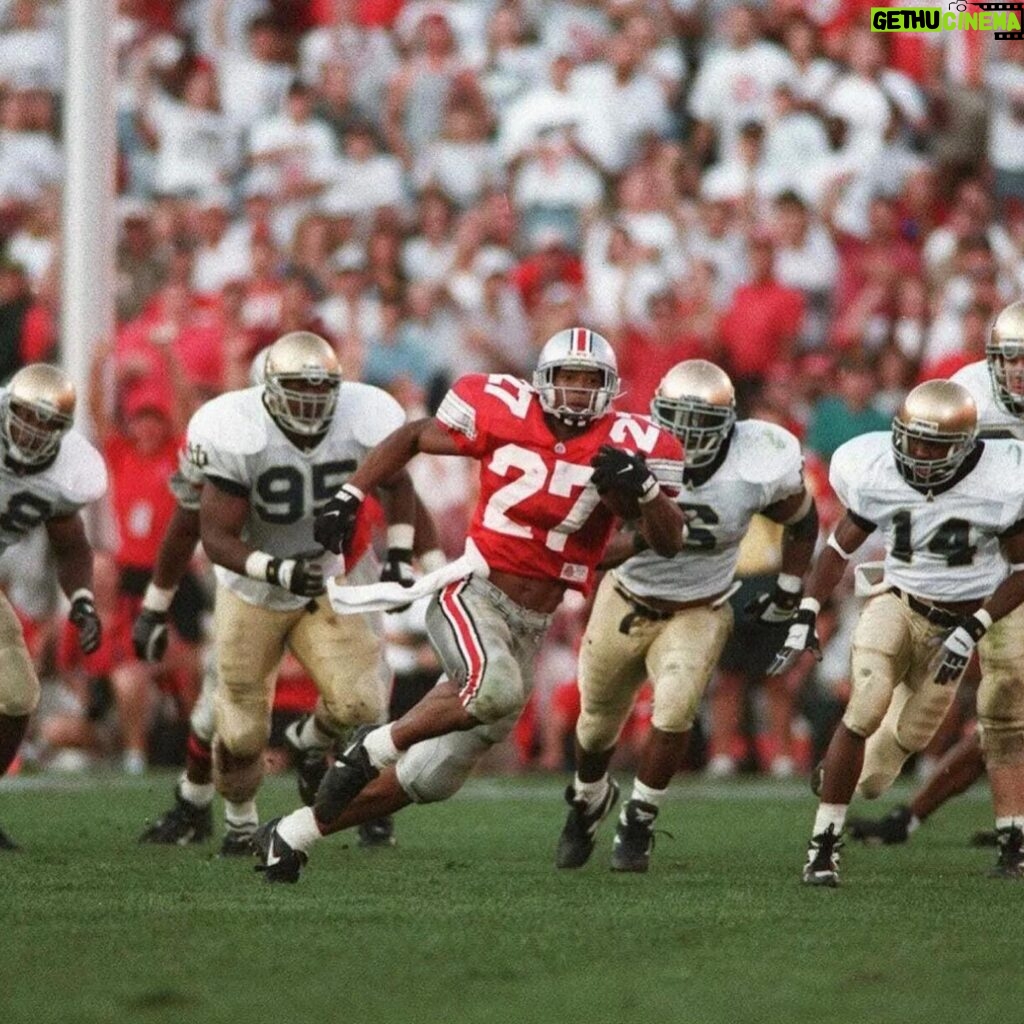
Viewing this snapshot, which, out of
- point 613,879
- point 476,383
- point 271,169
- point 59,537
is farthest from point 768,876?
point 271,169

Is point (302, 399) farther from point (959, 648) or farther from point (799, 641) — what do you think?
point (959, 648)

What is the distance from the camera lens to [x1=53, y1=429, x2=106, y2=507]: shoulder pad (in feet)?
26.1

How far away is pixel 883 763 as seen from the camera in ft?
25.3

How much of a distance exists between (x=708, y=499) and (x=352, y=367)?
5211 mm

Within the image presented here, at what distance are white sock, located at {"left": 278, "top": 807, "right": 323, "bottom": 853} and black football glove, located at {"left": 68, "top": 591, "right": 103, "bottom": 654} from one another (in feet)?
5.30

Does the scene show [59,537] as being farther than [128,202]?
No

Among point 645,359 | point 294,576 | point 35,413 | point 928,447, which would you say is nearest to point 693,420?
point 928,447

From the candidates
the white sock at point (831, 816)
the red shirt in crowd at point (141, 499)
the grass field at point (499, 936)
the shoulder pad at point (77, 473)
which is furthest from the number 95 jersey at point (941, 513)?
the red shirt in crowd at point (141, 499)

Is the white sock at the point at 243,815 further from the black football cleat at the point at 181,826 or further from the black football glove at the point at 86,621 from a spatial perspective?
the black football glove at the point at 86,621

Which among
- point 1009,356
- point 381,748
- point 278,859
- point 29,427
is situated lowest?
point 278,859

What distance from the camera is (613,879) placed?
723 cm

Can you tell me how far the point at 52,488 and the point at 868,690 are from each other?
2.85 metres

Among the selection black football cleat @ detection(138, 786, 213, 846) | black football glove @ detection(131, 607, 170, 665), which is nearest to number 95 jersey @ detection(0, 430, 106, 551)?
black football glove @ detection(131, 607, 170, 665)

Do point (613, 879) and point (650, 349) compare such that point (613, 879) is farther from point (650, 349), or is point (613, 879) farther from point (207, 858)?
point (650, 349)
